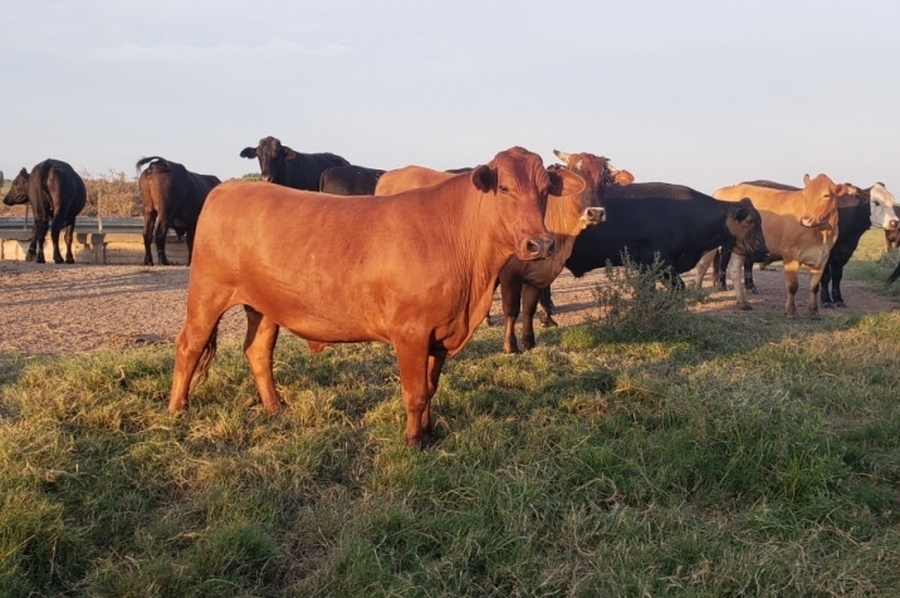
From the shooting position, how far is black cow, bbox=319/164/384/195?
44.1ft

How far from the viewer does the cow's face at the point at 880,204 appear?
14.4m

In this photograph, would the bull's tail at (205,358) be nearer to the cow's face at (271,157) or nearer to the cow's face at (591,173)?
the cow's face at (591,173)

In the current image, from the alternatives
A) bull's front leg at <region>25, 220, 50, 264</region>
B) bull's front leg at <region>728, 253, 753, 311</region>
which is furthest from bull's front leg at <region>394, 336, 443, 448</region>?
bull's front leg at <region>25, 220, 50, 264</region>

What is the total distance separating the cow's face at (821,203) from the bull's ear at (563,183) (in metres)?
7.24

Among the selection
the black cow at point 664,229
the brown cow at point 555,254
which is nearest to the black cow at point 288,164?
the black cow at point 664,229

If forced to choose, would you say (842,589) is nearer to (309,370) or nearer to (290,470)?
(290,470)

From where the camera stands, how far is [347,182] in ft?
44.1

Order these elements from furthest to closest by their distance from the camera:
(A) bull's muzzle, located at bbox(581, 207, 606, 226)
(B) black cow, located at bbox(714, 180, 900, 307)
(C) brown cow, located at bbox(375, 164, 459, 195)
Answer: (B) black cow, located at bbox(714, 180, 900, 307), (C) brown cow, located at bbox(375, 164, 459, 195), (A) bull's muzzle, located at bbox(581, 207, 606, 226)

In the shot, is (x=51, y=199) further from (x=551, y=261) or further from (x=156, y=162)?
(x=551, y=261)

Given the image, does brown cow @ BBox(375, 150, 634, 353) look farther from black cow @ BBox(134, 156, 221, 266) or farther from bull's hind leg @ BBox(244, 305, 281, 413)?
black cow @ BBox(134, 156, 221, 266)

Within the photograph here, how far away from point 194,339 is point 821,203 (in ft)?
29.7

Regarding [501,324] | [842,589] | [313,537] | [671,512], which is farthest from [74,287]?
[842,589]

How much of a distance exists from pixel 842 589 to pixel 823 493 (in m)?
1.02

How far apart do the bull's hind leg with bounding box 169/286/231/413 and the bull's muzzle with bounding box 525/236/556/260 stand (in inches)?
81.6
